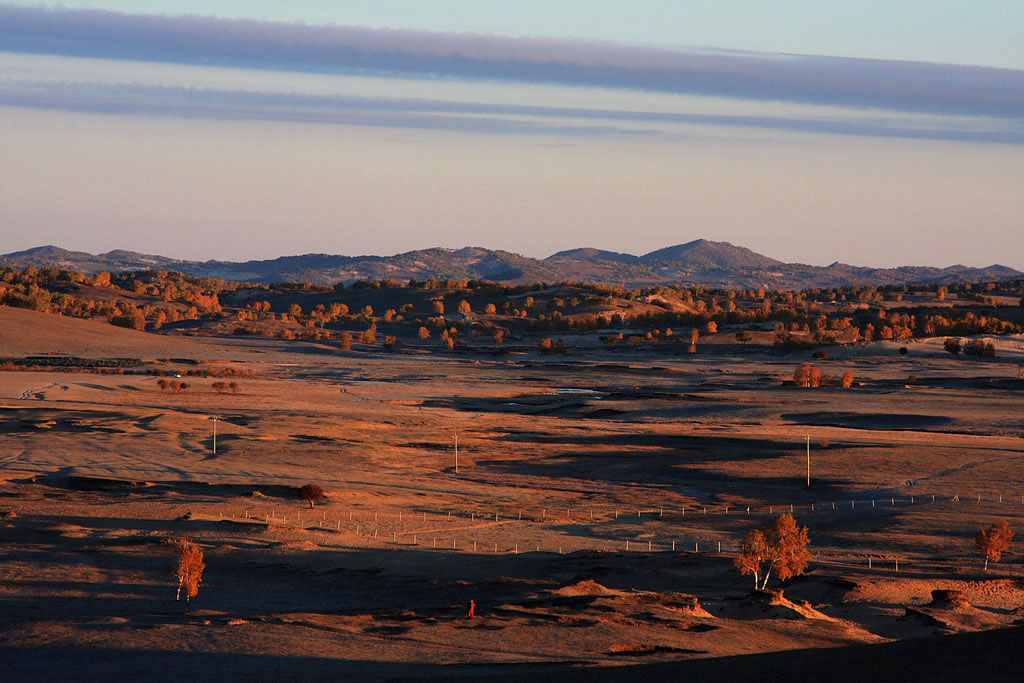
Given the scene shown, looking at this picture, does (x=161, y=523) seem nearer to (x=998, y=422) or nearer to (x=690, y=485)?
(x=690, y=485)

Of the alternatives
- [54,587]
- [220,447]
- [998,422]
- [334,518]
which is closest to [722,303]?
[998,422]

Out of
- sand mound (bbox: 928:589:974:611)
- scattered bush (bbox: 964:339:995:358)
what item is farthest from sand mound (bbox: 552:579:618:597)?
scattered bush (bbox: 964:339:995:358)

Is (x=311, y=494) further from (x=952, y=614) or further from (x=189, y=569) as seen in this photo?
(x=952, y=614)

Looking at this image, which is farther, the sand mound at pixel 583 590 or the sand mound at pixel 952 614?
the sand mound at pixel 583 590

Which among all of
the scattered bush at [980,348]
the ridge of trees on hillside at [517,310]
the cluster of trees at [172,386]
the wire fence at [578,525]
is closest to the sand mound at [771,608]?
the wire fence at [578,525]

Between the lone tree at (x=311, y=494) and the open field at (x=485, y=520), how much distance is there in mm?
443

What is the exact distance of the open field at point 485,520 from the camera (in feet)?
75.8

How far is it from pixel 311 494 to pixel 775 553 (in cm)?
1739

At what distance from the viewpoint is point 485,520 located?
122ft

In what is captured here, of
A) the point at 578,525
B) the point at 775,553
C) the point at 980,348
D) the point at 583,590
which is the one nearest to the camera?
the point at 583,590

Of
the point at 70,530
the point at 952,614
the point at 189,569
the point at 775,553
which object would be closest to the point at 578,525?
the point at 775,553

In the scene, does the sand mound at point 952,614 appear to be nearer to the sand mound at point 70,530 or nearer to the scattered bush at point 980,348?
the sand mound at point 70,530

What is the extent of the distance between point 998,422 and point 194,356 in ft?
204

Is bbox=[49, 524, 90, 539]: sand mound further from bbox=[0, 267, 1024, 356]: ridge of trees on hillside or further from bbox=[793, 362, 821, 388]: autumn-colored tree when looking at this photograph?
bbox=[0, 267, 1024, 356]: ridge of trees on hillside
